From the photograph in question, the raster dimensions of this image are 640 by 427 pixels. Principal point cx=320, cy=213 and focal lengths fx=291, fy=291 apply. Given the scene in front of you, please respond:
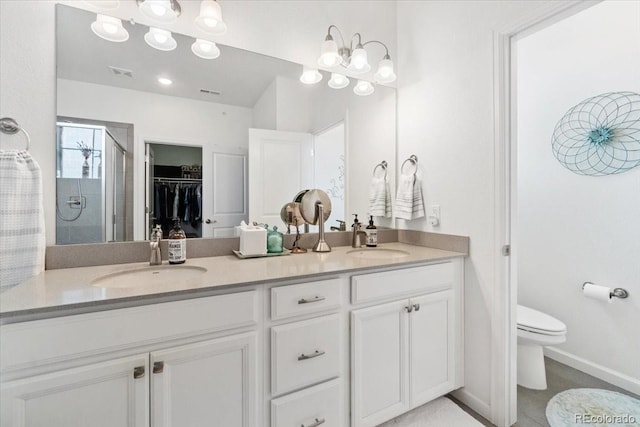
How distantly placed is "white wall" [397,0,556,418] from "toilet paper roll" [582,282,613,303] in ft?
3.04

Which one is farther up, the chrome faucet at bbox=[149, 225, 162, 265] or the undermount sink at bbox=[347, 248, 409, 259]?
the chrome faucet at bbox=[149, 225, 162, 265]

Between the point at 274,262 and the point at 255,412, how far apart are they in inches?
23.9

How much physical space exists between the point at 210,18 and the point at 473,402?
2.49 metres

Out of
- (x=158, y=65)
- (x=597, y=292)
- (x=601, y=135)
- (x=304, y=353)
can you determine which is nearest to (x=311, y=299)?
(x=304, y=353)

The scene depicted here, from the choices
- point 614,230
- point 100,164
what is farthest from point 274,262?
point 614,230

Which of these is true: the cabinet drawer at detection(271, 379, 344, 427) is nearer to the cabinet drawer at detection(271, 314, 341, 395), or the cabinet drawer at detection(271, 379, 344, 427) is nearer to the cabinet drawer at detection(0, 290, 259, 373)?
the cabinet drawer at detection(271, 314, 341, 395)

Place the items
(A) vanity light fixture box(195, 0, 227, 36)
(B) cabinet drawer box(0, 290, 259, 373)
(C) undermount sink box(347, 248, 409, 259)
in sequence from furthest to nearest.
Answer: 1. (C) undermount sink box(347, 248, 409, 259)
2. (A) vanity light fixture box(195, 0, 227, 36)
3. (B) cabinet drawer box(0, 290, 259, 373)

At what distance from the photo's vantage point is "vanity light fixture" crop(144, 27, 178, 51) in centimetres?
146

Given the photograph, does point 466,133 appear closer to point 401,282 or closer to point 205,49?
point 401,282

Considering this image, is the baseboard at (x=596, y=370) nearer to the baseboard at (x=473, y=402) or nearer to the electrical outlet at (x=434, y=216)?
the baseboard at (x=473, y=402)

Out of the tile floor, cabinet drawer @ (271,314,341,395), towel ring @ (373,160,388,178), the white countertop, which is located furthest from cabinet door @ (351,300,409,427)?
towel ring @ (373,160,388,178)

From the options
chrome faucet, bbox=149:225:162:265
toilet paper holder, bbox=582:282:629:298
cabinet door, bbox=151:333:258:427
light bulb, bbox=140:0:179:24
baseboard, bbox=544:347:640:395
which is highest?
light bulb, bbox=140:0:179:24

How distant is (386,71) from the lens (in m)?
1.97

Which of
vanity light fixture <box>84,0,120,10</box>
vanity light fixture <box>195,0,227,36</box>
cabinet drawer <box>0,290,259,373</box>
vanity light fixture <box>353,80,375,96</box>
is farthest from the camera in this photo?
vanity light fixture <box>353,80,375,96</box>
